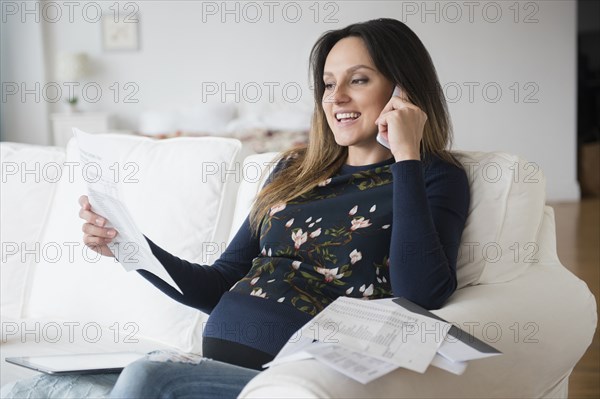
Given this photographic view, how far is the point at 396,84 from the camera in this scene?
173 cm

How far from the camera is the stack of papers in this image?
1.11m

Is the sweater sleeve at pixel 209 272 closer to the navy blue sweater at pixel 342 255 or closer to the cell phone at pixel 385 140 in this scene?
the navy blue sweater at pixel 342 255

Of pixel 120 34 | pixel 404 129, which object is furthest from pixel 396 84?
pixel 120 34

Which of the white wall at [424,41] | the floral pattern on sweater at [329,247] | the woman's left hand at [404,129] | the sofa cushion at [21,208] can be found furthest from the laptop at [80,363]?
the white wall at [424,41]

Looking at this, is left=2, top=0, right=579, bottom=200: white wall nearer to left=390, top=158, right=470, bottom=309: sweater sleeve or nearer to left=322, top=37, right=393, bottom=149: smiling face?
left=322, top=37, right=393, bottom=149: smiling face

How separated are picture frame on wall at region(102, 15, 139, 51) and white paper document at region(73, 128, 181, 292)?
19.2 ft

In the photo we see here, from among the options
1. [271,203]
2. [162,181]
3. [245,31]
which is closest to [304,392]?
[271,203]

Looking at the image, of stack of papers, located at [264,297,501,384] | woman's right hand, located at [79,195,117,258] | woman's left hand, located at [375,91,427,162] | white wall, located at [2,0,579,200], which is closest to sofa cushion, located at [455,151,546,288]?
woman's left hand, located at [375,91,427,162]

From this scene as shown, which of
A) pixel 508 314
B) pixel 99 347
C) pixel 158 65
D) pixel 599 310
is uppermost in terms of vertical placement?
pixel 158 65

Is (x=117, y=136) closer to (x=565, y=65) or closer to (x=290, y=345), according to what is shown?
(x=290, y=345)

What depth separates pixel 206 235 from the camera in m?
2.00

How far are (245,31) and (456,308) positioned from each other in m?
5.90

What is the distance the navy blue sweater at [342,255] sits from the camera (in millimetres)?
1472

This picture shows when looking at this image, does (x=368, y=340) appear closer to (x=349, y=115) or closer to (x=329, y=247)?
(x=329, y=247)
